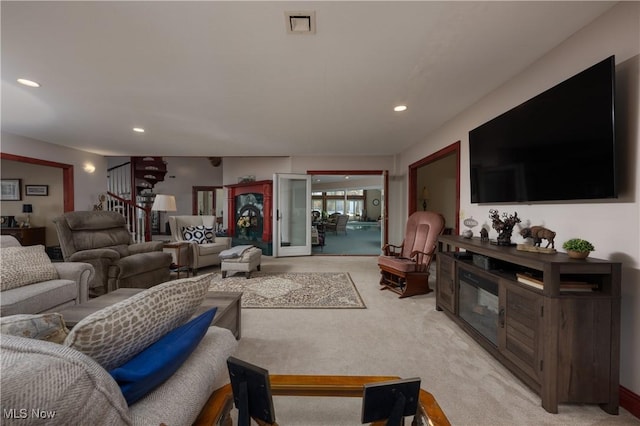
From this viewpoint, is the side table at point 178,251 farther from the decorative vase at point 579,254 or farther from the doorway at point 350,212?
the decorative vase at point 579,254

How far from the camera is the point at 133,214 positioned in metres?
5.85

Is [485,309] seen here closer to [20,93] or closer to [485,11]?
[485,11]

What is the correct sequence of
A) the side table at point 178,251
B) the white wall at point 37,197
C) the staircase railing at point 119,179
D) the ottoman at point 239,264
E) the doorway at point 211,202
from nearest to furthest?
the side table at point 178,251 → the ottoman at point 239,264 → the white wall at point 37,197 → the staircase railing at point 119,179 → the doorway at point 211,202

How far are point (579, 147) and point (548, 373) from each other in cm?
137

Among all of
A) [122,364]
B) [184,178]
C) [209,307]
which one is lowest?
[209,307]

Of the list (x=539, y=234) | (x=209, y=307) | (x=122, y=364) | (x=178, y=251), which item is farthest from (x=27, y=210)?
(x=539, y=234)

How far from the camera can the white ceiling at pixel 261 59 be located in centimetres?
161

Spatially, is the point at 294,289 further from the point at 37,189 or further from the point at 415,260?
the point at 37,189

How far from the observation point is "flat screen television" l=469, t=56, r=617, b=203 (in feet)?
5.01

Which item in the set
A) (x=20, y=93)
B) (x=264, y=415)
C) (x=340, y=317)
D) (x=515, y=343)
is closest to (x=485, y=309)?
(x=515, y=343)

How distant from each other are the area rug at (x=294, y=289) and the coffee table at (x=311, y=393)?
6.58ft

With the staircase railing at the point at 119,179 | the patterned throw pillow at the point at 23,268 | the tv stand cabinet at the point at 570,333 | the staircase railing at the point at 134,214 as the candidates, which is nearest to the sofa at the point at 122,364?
the tv stand cabinet at the point at 570,333

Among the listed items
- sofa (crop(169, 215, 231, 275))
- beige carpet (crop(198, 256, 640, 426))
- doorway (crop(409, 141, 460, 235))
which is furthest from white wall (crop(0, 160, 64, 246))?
doorway (crop(409, 141, 460, 235))

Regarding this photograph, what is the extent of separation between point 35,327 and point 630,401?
274cm
